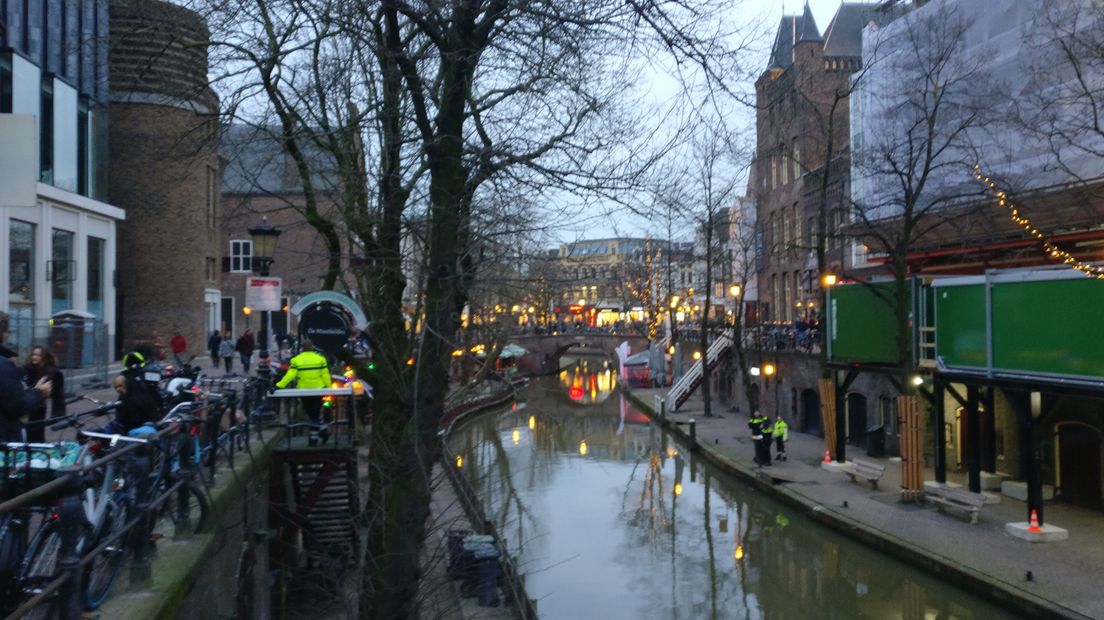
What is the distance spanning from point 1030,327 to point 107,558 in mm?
16572

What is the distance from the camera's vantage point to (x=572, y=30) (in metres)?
7.12

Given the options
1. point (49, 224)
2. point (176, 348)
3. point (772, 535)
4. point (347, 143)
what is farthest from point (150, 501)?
point (49, 224)

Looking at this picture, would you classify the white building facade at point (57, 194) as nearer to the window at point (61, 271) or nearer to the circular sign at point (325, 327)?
the window at point (61, 271)

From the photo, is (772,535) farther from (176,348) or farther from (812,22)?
(812,22)

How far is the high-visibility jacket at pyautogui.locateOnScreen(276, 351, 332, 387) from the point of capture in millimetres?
15930

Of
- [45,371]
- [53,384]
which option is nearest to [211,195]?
[45,371]

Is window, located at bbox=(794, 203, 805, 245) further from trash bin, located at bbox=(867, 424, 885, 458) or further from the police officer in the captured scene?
the police officer

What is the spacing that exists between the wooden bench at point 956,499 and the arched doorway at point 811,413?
14.8m

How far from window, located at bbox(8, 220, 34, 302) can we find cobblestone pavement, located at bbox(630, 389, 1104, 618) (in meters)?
20.4

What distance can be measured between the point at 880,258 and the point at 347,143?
93.9 feet

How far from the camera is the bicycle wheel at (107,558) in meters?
6.16

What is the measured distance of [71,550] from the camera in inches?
225

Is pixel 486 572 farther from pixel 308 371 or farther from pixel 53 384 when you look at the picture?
pixel 53 384

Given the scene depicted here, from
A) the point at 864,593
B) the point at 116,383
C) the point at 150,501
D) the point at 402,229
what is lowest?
the point at 864,593
